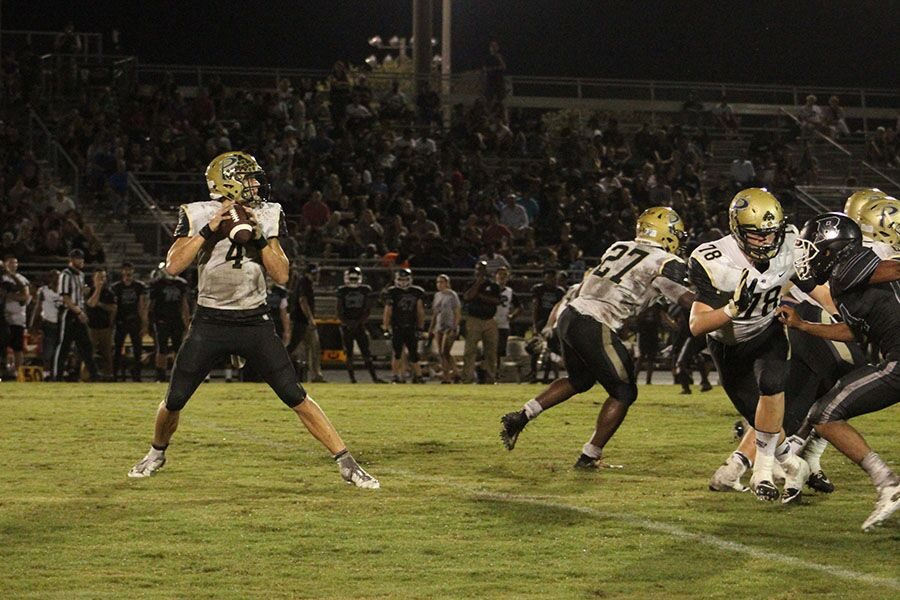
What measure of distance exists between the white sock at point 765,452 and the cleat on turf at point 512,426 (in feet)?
7.16

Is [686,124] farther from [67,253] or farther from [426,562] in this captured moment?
[426,562]

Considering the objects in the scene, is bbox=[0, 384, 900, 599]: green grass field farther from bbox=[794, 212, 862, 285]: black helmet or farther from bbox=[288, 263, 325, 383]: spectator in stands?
bbox=[288, 263, 325, 383]: spectator in stands

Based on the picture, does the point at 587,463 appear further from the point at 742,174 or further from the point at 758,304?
the point at 742,174

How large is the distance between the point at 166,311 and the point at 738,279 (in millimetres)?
Answer: 12982

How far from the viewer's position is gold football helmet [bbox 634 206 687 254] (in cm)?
942

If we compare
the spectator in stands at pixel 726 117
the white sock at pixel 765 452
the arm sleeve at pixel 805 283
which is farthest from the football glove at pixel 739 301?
the spectator in stands at pixel 726 117

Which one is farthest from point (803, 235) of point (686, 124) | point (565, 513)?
point (686, 124)

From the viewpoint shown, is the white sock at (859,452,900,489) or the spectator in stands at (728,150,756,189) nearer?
the white sock at (859,452,900,489)

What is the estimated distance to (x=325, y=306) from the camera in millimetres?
23391

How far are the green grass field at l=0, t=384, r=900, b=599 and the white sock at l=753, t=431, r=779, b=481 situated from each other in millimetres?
206

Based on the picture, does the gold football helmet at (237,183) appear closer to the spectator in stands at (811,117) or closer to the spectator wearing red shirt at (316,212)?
the spectator wearing red shirt at (316,212)

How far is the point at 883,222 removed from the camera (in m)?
7.89

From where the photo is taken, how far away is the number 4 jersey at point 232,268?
8.13m

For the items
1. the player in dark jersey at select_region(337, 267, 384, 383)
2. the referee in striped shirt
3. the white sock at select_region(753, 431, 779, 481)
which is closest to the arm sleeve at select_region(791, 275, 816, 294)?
the white sock at select_region(753, 431, 779, 481)
